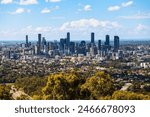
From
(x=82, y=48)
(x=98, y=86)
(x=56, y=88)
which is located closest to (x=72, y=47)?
(x=82, y=48)

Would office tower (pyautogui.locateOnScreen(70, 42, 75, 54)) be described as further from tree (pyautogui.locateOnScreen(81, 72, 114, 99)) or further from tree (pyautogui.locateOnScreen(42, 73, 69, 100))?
tree (pyautogui.locateOnScreen(42, 73, 69, 100))

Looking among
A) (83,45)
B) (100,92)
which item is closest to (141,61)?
(83,45)

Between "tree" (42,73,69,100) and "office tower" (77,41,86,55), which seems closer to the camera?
"tree" (42,73,69,100)

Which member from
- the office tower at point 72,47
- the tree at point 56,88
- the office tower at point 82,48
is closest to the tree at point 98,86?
the tree at point 56,88

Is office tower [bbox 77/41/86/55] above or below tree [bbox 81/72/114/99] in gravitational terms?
below

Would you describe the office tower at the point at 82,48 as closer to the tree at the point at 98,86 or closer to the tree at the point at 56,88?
the tree at the point at 98,86

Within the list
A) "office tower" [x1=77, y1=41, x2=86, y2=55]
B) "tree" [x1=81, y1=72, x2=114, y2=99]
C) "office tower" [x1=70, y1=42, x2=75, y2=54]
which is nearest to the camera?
"tree" [x1=81, y1=72, x2=114, y2=99]

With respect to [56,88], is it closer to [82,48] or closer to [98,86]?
[98,86]

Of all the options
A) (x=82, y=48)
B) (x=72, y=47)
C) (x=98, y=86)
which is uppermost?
(x=98, y=86)

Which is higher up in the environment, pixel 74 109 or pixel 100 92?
pixel 74 109

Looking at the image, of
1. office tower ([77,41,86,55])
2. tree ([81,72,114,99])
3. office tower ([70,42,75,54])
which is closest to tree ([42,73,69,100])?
tree ([81,72,114,99])

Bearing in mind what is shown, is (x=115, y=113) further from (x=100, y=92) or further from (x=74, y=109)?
(x=100, y=92)
